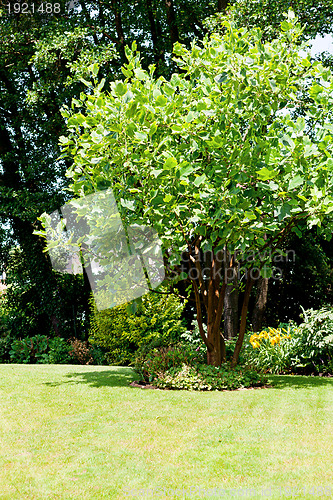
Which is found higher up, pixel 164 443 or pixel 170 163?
pixel 170 163

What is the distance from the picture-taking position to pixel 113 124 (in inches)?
231

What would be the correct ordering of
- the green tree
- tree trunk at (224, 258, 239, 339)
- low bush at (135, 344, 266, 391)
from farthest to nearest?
tree trunk at (224, 258, 239, 339)
low bush at (135, 344, 266, 391)
the green tree

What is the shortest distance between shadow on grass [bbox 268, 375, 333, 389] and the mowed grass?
299 mm

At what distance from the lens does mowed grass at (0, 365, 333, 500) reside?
340 centimetres

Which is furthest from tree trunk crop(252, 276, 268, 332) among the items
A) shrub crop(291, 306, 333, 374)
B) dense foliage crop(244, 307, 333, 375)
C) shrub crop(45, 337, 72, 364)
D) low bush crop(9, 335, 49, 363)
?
low bush crop(9, 335, 49, 363)

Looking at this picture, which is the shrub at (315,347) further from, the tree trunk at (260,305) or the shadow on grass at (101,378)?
the shadow on grass at (101,378)

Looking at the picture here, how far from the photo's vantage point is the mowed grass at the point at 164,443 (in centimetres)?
340

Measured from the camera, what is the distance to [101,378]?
8.42m

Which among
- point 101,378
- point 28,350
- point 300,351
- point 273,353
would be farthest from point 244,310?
point 28,350

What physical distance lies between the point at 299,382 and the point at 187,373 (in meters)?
1.98

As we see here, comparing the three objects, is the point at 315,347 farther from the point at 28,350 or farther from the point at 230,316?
the point at 28,350

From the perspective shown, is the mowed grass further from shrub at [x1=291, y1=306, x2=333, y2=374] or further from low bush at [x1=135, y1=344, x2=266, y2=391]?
shrub at [x1=291, y1=306, x2=333, y2=374]

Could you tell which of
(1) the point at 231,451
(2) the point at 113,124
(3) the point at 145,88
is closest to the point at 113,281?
(2) the point at 113,124

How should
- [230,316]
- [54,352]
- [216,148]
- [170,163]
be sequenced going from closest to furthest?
[170,163]
[216,148]
[230,316]
[54,352]
